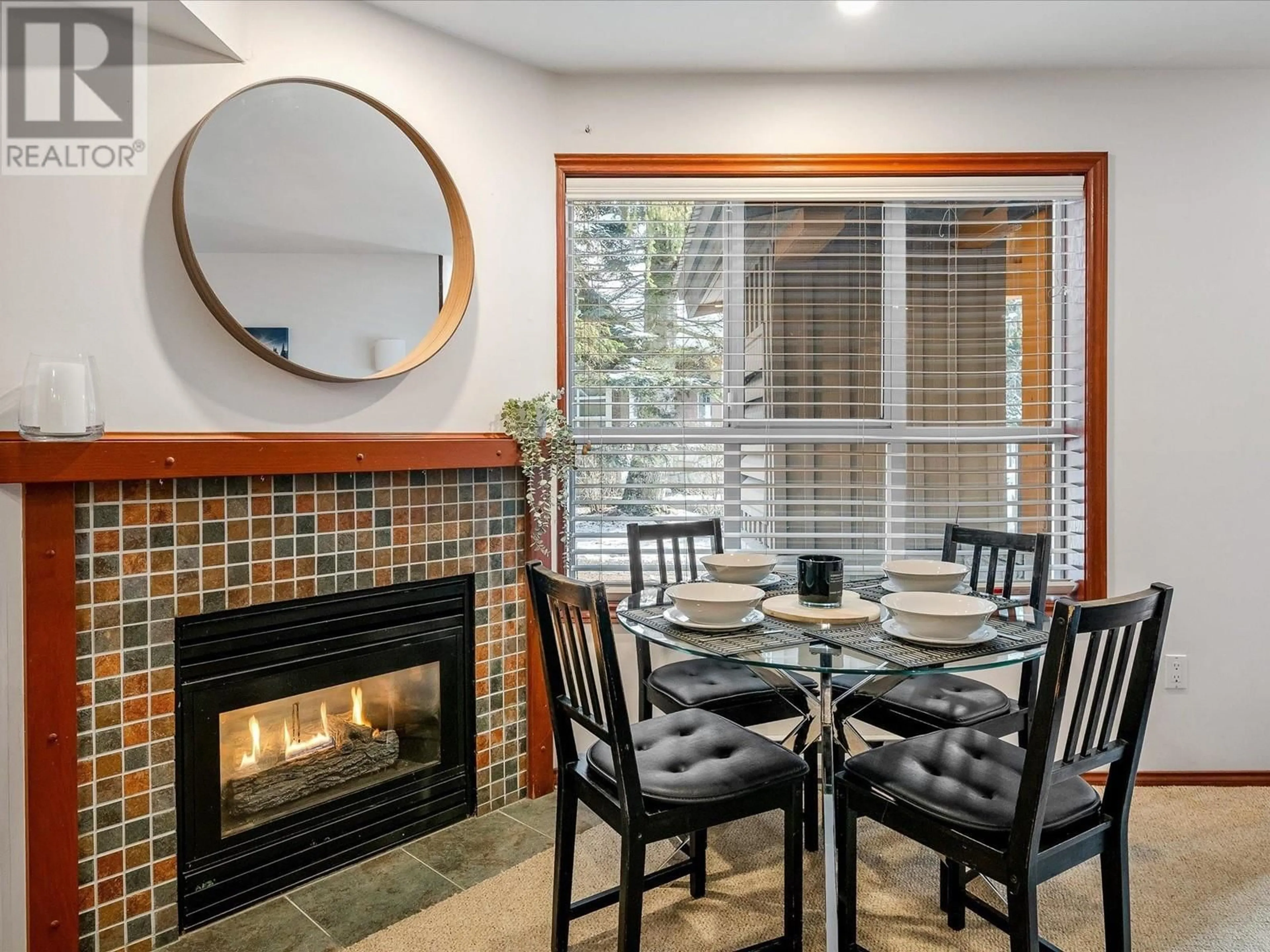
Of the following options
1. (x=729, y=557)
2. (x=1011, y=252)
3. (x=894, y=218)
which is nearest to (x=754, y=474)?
(x=729, y=557)

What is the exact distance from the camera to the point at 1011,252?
2.82 m

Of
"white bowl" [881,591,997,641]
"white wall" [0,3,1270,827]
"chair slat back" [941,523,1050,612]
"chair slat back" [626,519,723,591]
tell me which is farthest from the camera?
"white wall" [0,3,1270,827]

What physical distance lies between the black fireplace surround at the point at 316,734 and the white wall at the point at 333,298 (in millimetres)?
727

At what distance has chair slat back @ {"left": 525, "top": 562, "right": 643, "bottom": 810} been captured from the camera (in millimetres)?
1488

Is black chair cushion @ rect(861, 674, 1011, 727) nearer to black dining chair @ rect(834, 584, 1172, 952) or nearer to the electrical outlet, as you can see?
black dining chair @ rect(834, 584, 1172, 952)

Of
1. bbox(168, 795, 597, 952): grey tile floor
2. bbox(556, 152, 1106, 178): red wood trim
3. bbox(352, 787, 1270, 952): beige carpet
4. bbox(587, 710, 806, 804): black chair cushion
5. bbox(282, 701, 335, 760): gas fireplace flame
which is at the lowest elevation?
bbox(168, 795, 597, 952): grey tile floor

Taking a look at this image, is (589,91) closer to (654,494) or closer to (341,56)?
(341,56)

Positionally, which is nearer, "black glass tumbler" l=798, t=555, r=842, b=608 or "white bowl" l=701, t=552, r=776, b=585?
"black glass tumbler" l=798, t=555, r=842, b=608

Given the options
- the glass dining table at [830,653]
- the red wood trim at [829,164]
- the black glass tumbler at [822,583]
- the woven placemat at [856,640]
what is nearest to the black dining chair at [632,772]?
the glass dining table at [830,653]

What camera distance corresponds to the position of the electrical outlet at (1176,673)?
271 centimetres

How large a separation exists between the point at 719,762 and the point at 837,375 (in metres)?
1.68

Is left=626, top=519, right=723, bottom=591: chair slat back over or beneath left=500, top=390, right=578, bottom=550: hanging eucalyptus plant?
beneath

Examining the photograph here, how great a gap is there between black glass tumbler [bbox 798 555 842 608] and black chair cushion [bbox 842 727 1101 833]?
36cm

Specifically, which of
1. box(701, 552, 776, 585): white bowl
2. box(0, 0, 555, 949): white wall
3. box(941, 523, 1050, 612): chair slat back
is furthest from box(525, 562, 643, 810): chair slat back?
box(941, 523, 1050, 612): chair slat back
